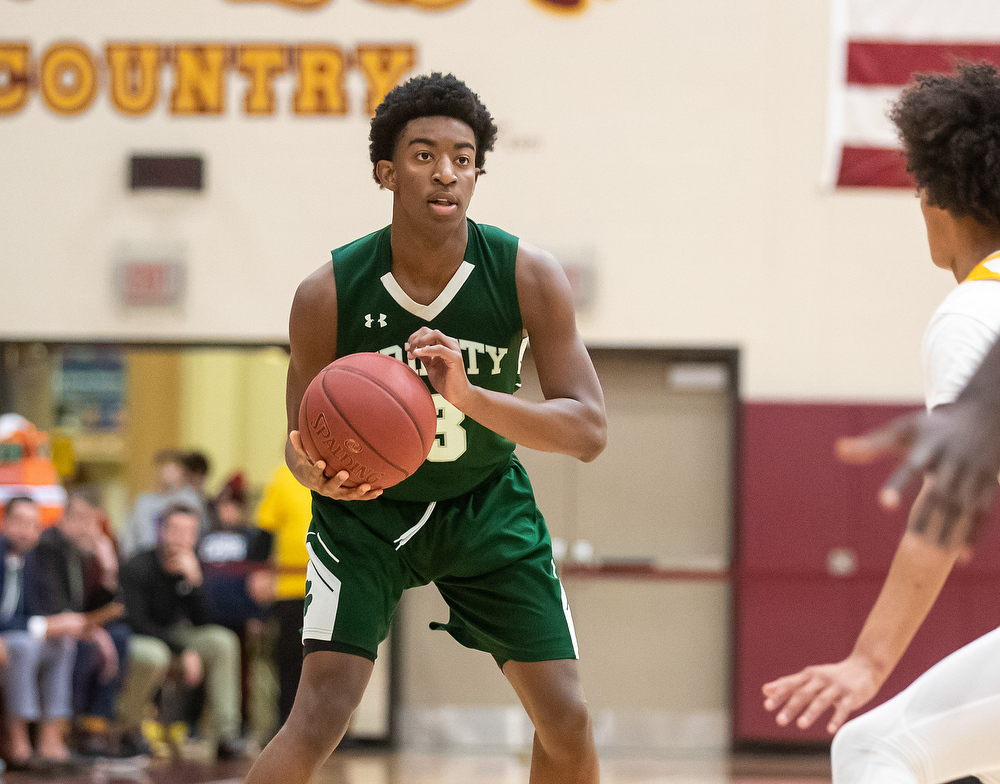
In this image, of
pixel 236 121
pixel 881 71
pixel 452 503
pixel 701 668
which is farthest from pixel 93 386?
pixel 452 503

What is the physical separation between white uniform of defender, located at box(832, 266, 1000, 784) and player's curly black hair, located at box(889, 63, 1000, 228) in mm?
259

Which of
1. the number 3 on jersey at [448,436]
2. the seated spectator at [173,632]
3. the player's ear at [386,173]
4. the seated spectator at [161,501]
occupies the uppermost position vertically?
the player's ear at [386,173]

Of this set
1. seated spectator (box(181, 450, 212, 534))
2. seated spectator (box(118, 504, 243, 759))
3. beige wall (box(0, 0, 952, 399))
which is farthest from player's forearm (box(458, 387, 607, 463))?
seated spectator (box(181, 450, 212, 534))

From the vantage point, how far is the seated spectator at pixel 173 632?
711cm

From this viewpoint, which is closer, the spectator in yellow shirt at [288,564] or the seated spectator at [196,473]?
the spectator in yellow shirt at [288,564]

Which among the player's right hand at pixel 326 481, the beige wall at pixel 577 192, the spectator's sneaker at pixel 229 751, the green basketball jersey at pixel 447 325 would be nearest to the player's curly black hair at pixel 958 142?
the green basketball jersey at pixel 447 325

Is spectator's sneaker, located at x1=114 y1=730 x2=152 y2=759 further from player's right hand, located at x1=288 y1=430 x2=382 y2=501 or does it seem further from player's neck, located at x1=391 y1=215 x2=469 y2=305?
player's neck, located at x1=391 y1=215 x2=469 y2=305

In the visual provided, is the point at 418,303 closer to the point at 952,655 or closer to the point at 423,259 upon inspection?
the point at 423,259

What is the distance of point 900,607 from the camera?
203cm

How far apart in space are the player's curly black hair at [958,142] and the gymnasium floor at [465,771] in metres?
4.64

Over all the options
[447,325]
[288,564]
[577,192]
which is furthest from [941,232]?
[577,192]

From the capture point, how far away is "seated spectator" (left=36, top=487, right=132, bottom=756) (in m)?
6.72

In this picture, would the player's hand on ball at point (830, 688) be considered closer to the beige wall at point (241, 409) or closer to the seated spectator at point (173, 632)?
the seated spectator at point (173, 632)

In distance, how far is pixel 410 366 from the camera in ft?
9.81
